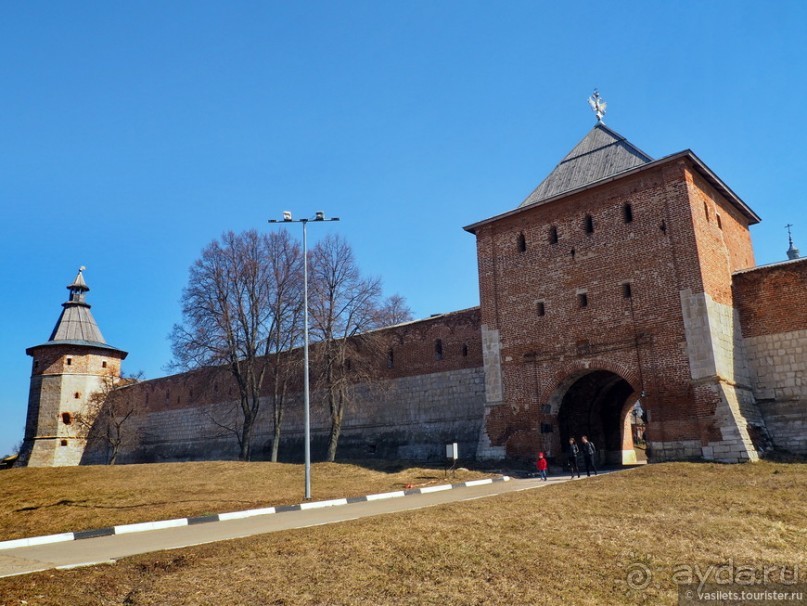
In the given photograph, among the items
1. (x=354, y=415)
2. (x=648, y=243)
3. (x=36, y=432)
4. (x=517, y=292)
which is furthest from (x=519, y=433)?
(x=36, y=432)

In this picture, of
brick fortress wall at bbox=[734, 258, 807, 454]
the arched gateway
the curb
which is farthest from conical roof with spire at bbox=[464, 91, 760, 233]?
the curb

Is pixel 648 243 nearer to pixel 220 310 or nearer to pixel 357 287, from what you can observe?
pixel 357 287

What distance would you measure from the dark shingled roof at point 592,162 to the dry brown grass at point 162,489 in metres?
10.0

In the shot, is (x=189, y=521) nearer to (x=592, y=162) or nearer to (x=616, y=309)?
(x=616, y=309)

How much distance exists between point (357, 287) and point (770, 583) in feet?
66.4

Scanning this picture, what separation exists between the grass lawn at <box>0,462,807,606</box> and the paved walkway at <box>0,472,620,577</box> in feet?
2.58

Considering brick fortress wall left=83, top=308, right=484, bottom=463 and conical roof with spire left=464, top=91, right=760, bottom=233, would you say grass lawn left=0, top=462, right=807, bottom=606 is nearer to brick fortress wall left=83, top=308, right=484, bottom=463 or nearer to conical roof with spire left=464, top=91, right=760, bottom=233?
conical roof with spire left=464, top=91, right=760, bottom=233

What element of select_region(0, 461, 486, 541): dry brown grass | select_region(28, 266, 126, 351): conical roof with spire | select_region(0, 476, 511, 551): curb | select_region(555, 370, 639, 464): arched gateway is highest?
select_region(28, 266, 126, 351): conical roof with spire

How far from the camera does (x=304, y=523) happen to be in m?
10.1

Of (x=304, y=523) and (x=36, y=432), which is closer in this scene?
(x=304, y=523)

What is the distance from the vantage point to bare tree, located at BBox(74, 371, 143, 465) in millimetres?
38656

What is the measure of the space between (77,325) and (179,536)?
38.6m

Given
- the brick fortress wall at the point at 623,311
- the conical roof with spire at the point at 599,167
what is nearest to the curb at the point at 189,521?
the brick fortress wall at the point at 623,311

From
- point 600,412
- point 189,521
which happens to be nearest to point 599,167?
point 600,412
